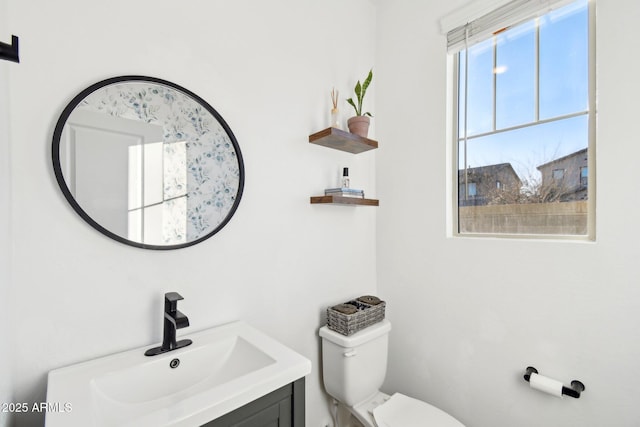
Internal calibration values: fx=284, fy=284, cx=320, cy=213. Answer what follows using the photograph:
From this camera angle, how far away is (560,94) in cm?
123

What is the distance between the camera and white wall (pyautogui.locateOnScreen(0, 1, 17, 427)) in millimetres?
668

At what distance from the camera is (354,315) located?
1396 millimetres

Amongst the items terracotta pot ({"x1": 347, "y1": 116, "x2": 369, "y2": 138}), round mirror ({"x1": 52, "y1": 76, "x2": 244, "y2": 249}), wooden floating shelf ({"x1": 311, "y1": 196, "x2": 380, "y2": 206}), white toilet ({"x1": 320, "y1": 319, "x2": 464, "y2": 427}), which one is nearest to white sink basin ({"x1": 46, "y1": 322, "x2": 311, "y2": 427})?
round mirror ({"x1": 52, "y1": 76, "x2": 244, "y2": 249})

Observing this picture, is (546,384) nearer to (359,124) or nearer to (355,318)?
(355,318)

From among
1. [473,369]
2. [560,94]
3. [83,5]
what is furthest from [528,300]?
[83,5]

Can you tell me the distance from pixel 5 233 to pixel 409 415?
1581mm

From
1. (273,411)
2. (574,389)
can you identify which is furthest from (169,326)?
(574,389)

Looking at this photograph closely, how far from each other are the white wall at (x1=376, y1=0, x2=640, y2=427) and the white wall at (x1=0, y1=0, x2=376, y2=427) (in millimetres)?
199

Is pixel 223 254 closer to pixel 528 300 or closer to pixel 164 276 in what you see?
pixel 164 276

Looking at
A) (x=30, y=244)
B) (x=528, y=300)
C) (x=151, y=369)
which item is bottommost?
(x=151, y=369)

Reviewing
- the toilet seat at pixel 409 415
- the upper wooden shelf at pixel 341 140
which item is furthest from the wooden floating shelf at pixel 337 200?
the toilet seat at pixel 409 415

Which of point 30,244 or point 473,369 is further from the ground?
point 30,244

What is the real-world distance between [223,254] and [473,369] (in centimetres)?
131

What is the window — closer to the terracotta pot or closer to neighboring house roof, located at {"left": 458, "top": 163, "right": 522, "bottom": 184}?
neighboring house roof, located at {"left": 458, "top": 163, "right": 522, "bottom": 184}
